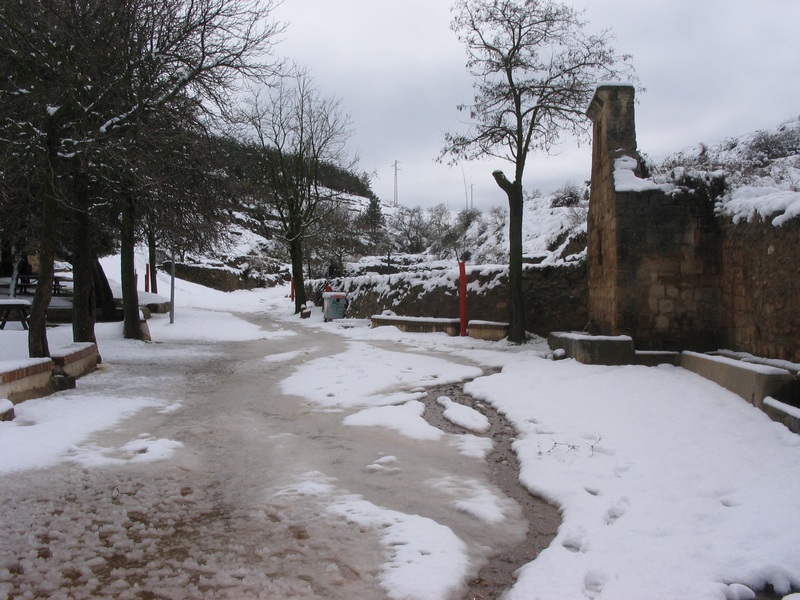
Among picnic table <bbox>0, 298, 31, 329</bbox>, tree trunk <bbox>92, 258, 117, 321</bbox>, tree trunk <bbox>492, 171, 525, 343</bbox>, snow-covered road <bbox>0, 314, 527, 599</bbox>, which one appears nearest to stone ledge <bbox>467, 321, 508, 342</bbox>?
tree trunk <bbox>492, 171, 525, 343</bbox>

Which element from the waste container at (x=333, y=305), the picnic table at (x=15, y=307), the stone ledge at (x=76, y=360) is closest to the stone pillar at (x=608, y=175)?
the stone ledge at (x=76, y=360)

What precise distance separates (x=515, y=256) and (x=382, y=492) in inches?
314

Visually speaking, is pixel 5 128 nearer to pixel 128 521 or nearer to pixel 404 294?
pixel 128 521

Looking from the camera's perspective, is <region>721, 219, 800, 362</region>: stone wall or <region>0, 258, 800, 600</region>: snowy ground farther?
<region>721, 219, 800, 362</region>: stone wall

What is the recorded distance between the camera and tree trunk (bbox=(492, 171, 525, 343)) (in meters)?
10.9

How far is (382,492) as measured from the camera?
11.9ft

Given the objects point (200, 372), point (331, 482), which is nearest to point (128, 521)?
point (331, 482)

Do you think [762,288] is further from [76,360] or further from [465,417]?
[76,360]

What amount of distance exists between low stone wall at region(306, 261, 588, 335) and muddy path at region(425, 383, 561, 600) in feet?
20.3

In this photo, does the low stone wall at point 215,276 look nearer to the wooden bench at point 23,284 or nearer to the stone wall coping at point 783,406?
the wooden bench at point 23,284

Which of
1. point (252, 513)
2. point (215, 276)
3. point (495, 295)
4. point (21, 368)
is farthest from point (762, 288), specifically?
point (215, 276)

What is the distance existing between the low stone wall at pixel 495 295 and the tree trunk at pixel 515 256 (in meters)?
0.83

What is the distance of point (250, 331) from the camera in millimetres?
15516

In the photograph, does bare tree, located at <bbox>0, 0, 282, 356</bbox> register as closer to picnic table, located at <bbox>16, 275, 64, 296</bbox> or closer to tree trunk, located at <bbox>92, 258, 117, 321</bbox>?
tree trunk, located at <bbox>92, 258, 117, 321</bbox>
